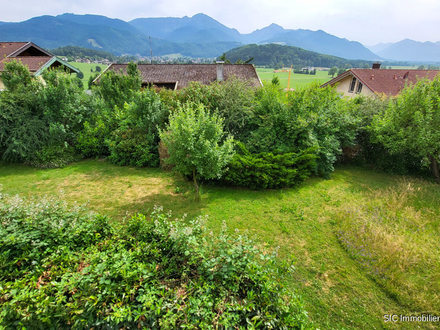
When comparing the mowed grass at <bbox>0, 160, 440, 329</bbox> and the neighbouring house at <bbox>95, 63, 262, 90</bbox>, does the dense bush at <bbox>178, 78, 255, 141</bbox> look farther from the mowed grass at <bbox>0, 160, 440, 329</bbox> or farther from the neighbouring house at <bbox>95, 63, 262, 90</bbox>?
the neighbouring house at <bbox>95, 63, 262, 90</bbox>

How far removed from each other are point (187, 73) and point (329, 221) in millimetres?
27660

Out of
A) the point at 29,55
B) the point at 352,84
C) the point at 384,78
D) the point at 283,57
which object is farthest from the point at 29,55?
the point at 283,57

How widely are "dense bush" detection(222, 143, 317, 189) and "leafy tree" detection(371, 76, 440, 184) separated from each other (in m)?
4.28

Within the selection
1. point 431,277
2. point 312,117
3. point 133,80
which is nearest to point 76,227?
point 431,277

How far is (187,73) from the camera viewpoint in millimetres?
29094

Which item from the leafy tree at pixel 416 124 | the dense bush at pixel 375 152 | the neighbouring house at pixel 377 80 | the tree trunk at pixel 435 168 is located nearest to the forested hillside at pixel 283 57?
the neighbouring house at pixel 377 80

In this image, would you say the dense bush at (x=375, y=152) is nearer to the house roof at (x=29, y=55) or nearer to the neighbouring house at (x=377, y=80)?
the neighbouring house at (x=377, y=80)

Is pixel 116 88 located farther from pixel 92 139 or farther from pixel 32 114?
pixel 32 114

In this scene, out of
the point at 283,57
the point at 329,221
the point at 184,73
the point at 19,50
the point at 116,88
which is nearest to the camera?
the point at 329,221

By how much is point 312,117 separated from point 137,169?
354 inches

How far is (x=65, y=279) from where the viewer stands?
9.36 ft

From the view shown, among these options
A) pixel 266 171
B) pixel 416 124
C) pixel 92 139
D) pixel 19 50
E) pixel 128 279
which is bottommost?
pixel 266 171

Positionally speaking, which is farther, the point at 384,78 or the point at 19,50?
the point at 384,78

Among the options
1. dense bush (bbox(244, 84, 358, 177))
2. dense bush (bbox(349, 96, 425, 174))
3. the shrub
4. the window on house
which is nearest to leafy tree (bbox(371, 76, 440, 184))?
dense bush (bbox(349, 96, 425, 174))
